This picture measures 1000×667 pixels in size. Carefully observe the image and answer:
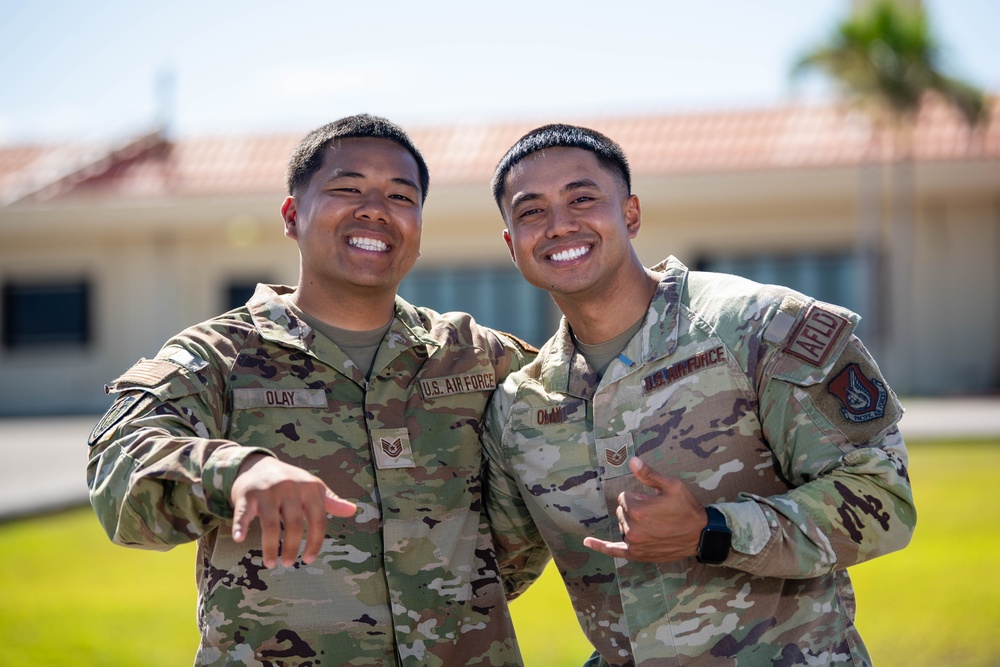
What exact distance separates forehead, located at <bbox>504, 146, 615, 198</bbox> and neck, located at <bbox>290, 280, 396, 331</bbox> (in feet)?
1.70

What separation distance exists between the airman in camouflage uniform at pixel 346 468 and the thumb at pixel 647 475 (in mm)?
790

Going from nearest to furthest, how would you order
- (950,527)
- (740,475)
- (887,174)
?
(740,475), (950,527), (887,174)

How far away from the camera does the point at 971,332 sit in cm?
1883

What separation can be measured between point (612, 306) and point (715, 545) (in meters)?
0.85

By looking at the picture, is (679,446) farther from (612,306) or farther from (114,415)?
(114,415)

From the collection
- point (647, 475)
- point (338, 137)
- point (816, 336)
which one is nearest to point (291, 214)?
point (338, 137)

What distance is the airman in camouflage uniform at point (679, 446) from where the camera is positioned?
2.51 m

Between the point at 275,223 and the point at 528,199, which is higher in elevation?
the point at 528,199

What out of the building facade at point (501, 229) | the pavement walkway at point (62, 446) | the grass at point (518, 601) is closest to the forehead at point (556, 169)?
the grass at point (518, 601)

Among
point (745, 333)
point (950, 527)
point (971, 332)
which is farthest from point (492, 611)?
point (971, 332)

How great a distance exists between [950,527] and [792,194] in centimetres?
1145

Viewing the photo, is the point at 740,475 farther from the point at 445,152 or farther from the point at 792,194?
the point at 445,152

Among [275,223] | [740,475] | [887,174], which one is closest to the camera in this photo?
[740,475]

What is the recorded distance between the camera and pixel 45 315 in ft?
71.3
